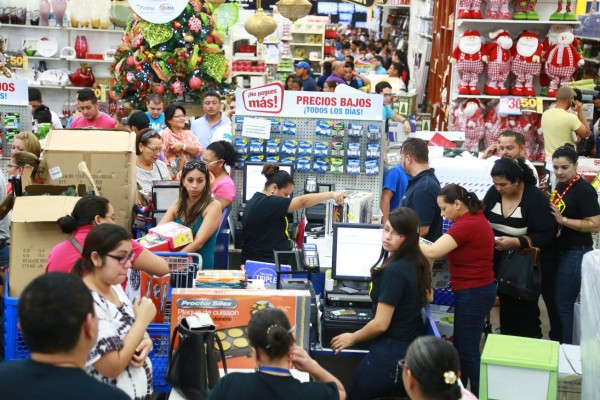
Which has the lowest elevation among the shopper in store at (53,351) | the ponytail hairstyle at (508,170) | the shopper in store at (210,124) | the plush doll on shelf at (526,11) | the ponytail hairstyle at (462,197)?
the shopper in store at (53,351)

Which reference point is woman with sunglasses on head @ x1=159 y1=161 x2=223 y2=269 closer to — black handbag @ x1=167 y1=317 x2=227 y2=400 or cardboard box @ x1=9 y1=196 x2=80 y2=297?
cardboard box @ x1=9 y1=196 x2=80 y2=297

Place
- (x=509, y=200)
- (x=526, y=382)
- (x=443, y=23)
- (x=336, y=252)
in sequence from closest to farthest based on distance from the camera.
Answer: (x=526, y=382) → (x=336, y=252) → (x=509, y=200) → (x=443, y=23)

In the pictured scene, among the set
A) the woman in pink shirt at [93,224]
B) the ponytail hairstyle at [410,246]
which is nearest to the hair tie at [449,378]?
the ponytail hairstyle at [410,246]

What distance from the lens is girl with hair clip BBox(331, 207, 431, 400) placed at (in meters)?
4.21

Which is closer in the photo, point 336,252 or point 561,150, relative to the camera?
point 336,252

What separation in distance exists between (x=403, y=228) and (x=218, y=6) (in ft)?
22.4

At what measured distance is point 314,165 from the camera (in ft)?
23.5

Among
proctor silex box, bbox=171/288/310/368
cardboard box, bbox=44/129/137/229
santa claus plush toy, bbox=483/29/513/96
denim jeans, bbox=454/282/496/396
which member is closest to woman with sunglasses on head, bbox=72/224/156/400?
proctor silex box, bbox=171/288/310/368

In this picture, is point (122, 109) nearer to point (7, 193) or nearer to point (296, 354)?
point (7, 193)

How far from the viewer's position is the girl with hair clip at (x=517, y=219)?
223 inches

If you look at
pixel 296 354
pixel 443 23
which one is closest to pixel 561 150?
pixel 296 354

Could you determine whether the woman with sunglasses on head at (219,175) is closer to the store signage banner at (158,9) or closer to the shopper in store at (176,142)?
the shopper in store at (176,142)

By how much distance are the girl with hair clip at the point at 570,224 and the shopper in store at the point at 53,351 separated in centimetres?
407

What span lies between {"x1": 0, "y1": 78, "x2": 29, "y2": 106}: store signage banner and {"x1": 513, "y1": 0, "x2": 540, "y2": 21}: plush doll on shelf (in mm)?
5564
